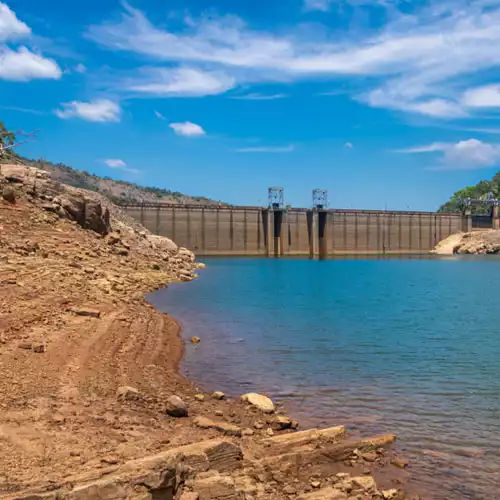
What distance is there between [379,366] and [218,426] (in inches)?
307

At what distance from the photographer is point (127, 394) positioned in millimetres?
10227

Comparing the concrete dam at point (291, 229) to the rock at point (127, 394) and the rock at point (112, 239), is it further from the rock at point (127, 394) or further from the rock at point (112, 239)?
the rock at point (127, 394)

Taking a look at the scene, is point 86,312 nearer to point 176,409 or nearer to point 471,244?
point 176,409

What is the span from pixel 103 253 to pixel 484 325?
23.3m

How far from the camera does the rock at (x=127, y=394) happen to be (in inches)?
400

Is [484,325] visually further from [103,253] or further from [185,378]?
[103,253]

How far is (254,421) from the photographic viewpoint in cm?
1027

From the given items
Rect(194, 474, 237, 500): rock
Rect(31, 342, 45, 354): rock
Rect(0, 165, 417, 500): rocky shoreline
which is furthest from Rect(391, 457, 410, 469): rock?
Rect(31, 342, 45, 354): rock

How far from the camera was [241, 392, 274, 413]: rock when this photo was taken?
11.0 m

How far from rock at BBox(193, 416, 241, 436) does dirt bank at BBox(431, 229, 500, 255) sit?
12520 cm

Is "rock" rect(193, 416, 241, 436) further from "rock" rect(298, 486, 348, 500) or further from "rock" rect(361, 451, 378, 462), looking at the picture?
"rock" rect(298, 486, 348, 500)

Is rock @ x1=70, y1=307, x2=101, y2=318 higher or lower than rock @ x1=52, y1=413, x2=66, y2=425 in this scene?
higher

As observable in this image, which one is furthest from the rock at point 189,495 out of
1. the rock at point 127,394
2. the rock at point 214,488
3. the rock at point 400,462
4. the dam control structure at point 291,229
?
the dam control structure at point 291,229

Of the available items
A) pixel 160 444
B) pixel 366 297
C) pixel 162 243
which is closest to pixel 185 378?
pixel 160 444
